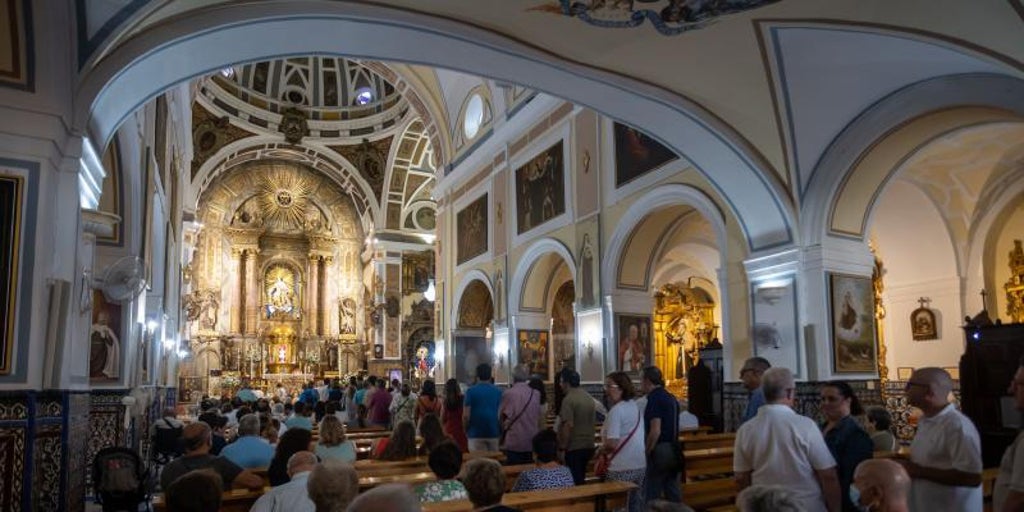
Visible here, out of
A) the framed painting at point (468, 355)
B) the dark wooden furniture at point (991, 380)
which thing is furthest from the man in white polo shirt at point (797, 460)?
the framed painting at point (468, 355)

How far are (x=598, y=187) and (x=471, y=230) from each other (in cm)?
649

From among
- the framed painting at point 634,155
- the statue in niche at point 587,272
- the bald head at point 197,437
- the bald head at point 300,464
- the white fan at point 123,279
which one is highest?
the framed painting at point 634,155

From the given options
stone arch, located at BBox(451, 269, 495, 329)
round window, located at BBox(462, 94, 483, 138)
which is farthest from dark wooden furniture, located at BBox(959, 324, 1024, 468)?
round window, located at BBox(462, 94, 483, 138)

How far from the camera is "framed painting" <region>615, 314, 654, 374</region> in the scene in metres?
13.7

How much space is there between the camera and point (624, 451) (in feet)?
18.5

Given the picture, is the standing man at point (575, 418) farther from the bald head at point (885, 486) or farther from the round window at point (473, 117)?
the round window at point (473, 117)

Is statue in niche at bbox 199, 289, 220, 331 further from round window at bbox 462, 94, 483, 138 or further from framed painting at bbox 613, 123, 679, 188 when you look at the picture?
framed painting at bbox 613, 123, 679, 188

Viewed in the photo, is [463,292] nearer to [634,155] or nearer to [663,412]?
[634,155]

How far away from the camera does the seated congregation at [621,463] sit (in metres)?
2.96

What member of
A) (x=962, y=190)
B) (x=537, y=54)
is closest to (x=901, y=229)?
(x=962, y=190)

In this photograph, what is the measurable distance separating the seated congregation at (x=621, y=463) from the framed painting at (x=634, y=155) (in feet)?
18.4

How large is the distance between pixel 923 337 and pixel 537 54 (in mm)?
9374

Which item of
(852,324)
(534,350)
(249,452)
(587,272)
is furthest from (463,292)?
(249,452)

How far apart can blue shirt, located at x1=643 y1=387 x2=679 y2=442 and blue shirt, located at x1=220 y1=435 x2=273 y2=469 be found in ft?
9.69
